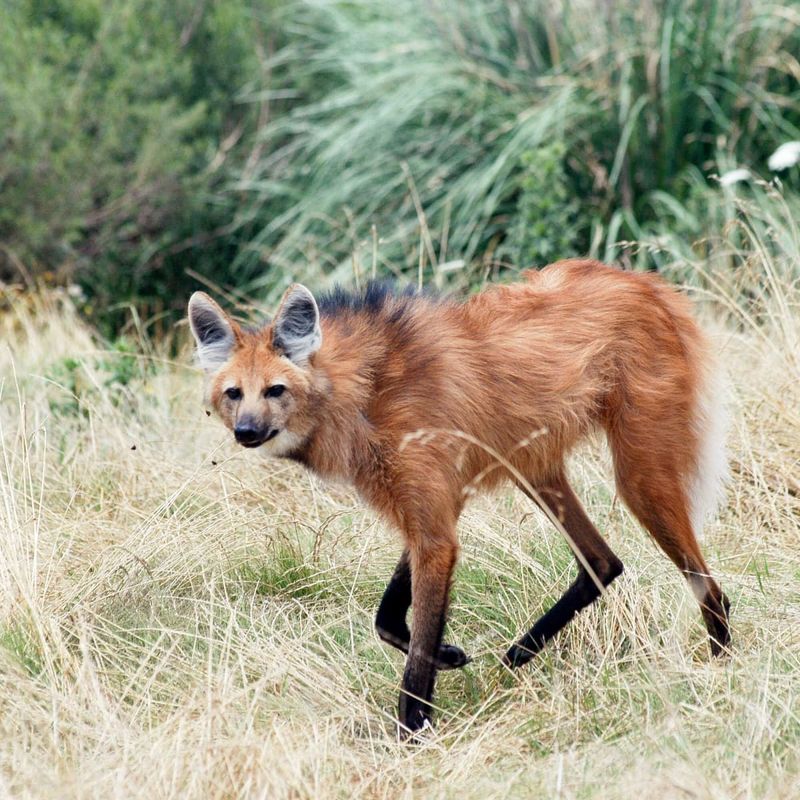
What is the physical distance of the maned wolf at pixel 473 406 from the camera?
3.18 meters

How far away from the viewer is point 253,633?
3398 mm

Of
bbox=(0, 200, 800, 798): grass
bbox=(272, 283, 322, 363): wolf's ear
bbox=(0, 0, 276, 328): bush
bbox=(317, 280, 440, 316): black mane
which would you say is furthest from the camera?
bbox=(0, 0, 276, 328): bush

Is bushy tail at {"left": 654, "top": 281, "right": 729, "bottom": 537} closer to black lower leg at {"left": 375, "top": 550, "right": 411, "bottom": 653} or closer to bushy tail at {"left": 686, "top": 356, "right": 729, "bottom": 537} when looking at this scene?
bushy tail at {"left": 686, "top": 356, "right": 729, "bottom": 537}

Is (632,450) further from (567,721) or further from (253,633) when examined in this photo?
→ (253,633)

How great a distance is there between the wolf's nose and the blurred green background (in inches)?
134

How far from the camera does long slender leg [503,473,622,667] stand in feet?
11.3

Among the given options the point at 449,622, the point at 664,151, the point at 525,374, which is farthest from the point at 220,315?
the point at 664,151

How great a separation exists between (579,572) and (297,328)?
111 centimetres

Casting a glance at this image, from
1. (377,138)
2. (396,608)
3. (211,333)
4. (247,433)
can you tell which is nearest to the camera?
(247,433)

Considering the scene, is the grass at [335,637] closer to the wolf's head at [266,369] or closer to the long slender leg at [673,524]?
the long slender leg at [673,524]

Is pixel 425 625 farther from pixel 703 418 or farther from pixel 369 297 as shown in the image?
pixel 703 418

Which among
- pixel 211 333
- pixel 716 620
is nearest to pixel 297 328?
→ pixel 211 333

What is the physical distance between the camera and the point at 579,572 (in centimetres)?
352

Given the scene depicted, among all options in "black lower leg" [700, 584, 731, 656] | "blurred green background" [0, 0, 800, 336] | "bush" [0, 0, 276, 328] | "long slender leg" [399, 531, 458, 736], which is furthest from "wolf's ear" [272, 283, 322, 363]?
"bush" [0, 0, 276, 328]
